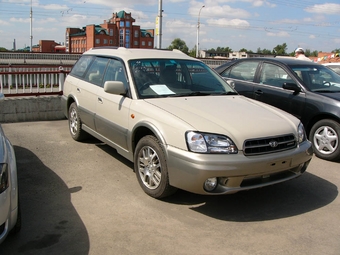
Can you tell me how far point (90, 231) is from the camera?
3.41 metres

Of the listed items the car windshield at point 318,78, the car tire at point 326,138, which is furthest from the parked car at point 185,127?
the car windshield at point 318,78

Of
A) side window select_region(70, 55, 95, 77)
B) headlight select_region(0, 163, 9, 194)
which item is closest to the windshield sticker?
side window select_region(70, 55, 95, 77)

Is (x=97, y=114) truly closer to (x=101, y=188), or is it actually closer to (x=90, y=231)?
(x=101, y=188)

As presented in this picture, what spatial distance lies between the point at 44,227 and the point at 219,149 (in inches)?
75.2

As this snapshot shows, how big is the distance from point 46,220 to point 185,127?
1.72m

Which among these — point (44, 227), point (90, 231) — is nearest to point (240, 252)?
point (90, 231)

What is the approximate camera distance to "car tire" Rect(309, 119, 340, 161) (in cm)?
584

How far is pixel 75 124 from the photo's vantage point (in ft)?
21.4

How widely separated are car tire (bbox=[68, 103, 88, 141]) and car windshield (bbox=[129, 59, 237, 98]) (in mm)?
1891

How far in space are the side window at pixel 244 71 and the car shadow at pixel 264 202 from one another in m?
3.16

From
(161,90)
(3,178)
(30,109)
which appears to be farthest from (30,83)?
(3,178)

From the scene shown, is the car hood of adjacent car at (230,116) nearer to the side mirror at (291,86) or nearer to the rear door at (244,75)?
the side mirror at (291,86)

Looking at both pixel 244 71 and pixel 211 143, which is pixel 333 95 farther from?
pixel 211 143

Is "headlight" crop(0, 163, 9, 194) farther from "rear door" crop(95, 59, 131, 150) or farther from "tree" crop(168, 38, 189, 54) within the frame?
"tree" crop(168, 38, 189, 54)
